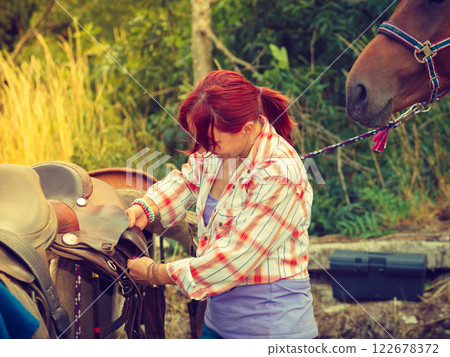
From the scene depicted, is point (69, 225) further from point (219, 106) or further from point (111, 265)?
point (219, 106)

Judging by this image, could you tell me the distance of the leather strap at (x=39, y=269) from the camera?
159 centimetres

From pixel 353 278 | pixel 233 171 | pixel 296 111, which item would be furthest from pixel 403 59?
pixel 296 111

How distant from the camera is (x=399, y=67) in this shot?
2.26 metres

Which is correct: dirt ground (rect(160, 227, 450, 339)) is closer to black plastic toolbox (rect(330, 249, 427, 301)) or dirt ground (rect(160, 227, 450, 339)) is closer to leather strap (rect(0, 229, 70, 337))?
black plastic toolbox (rect(330, 249, 427, 301))

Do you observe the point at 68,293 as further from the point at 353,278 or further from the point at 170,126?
the point at 170,126

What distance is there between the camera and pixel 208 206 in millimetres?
1863

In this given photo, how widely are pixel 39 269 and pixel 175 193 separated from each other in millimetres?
667

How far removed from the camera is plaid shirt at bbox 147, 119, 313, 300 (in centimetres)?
164

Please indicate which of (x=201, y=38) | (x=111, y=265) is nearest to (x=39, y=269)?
(x=111, y=265)

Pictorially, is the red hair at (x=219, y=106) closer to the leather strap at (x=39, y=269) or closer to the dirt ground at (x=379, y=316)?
the leather strap at (x=39, y=269)

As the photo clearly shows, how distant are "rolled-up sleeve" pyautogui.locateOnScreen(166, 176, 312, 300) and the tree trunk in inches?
137

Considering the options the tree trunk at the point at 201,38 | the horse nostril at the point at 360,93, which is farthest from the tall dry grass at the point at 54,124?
the horse nostril at the point at 360,93

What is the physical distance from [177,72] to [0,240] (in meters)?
4.50

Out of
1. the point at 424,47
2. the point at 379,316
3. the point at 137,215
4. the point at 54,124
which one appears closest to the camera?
the point at 137,215
